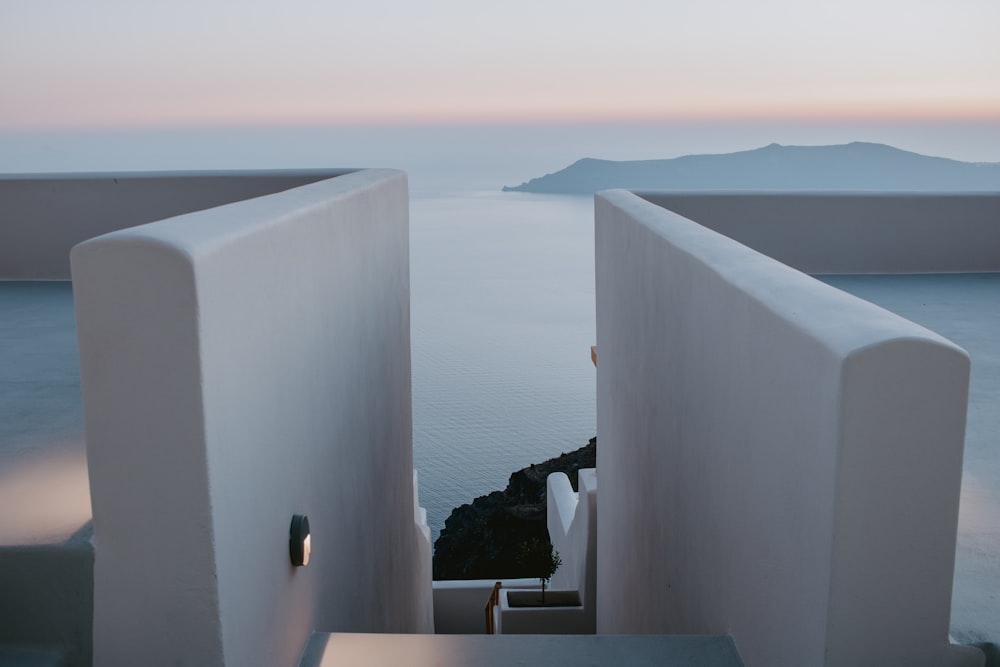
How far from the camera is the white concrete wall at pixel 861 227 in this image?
682 cm

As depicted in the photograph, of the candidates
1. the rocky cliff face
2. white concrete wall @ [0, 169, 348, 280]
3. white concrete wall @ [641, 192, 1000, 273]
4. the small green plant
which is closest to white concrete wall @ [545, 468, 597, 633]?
the small green plant

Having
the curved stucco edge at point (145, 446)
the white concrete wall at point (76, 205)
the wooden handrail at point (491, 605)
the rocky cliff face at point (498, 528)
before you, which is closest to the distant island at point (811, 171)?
the white concrete wall at point (76, 205)

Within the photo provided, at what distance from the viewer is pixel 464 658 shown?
266 centimetres

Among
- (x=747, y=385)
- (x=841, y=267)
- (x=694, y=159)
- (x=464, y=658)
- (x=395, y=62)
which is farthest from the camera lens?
(x=395, y=62)

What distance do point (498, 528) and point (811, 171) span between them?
33.8ft

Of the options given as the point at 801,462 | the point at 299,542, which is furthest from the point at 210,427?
the point at 801,462

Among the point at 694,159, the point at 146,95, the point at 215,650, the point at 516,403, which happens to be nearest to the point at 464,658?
the point at 215,650

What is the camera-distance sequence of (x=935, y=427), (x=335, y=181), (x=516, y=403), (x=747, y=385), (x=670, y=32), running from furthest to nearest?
(x=516, y=403) < (x=670, y=32) < (x=335, y=181) < (x=747, y=385) < (x=935, y=427)

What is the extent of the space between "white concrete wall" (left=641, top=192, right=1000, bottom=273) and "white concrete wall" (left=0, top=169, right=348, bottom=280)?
10.9 ft

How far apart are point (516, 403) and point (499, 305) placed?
4.19 m

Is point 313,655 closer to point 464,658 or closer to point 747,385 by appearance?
point 464,658

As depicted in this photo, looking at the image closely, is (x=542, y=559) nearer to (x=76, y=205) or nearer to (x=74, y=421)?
(x=76, y=205)

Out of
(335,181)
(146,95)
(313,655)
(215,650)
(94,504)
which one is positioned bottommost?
(313,655)

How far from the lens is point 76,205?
692 cm
